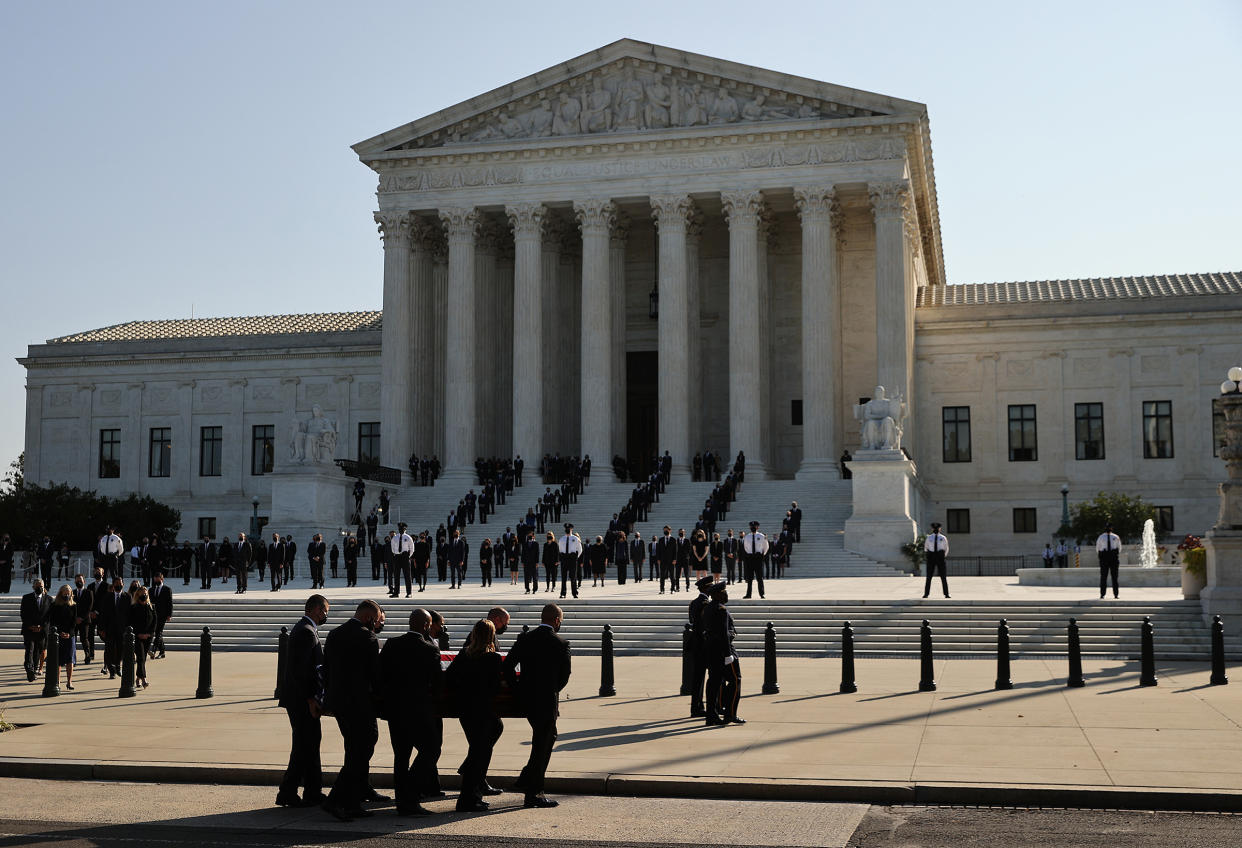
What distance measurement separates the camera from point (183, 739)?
15844 mm

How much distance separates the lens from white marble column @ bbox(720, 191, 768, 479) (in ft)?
180

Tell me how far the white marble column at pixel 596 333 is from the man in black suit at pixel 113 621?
3346 cm

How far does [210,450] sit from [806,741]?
5811 centimetres

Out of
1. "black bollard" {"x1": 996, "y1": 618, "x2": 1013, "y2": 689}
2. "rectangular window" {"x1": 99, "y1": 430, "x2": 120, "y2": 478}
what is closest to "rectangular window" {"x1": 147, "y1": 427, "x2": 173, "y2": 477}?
"rectangular window" {"x1": 99, "y1": 430, "x2": 120, "y2": 478}

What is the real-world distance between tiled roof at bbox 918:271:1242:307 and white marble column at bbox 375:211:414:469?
22.8m

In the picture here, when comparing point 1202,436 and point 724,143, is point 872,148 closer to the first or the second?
point 724,143

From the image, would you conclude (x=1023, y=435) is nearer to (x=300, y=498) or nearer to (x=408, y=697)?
(x=300, y=498)

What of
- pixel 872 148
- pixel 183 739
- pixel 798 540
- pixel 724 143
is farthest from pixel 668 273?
pixel 183 739

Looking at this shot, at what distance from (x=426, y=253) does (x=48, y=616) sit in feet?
131

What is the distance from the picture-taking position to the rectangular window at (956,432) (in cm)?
6056

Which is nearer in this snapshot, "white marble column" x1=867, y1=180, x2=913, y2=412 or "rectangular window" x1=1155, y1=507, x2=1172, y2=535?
"white marble column" x1=867, y1=180, x2=913, y2=412

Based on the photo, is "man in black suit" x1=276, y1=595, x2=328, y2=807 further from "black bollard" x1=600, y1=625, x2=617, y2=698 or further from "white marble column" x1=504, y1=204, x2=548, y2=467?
"white marble column" x1=504, y1=204, x2=548, y2=467

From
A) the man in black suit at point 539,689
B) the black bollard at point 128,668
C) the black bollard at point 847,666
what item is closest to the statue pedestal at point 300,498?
the black bollard at point 128,668

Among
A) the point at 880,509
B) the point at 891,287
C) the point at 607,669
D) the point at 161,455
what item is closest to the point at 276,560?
the point at 607,669
